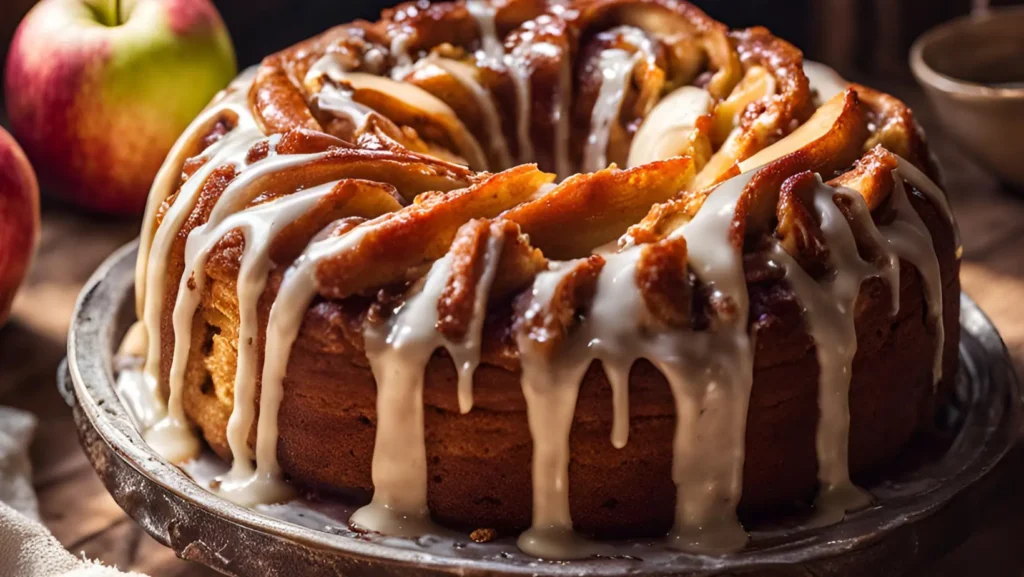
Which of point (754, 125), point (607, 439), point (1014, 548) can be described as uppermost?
point (754, 125)

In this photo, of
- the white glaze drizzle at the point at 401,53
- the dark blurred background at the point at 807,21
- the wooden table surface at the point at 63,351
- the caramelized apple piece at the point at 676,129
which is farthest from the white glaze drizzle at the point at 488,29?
the dark blurred background at the point at 807,21

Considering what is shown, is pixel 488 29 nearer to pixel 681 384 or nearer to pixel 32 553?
pixel 681 384

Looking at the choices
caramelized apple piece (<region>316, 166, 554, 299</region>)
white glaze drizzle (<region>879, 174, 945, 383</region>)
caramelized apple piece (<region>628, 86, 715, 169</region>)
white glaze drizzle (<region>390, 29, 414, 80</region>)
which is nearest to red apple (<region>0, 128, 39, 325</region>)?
white glaze drizzle (<region>390, 29, 414, 80</region>)

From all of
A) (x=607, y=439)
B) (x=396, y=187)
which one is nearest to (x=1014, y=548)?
(x=607, y=439)

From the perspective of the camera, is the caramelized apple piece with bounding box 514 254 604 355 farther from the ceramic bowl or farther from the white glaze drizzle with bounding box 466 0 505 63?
the ceramic bowl

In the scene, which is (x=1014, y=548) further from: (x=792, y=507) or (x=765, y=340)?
(x=765, y=340)
